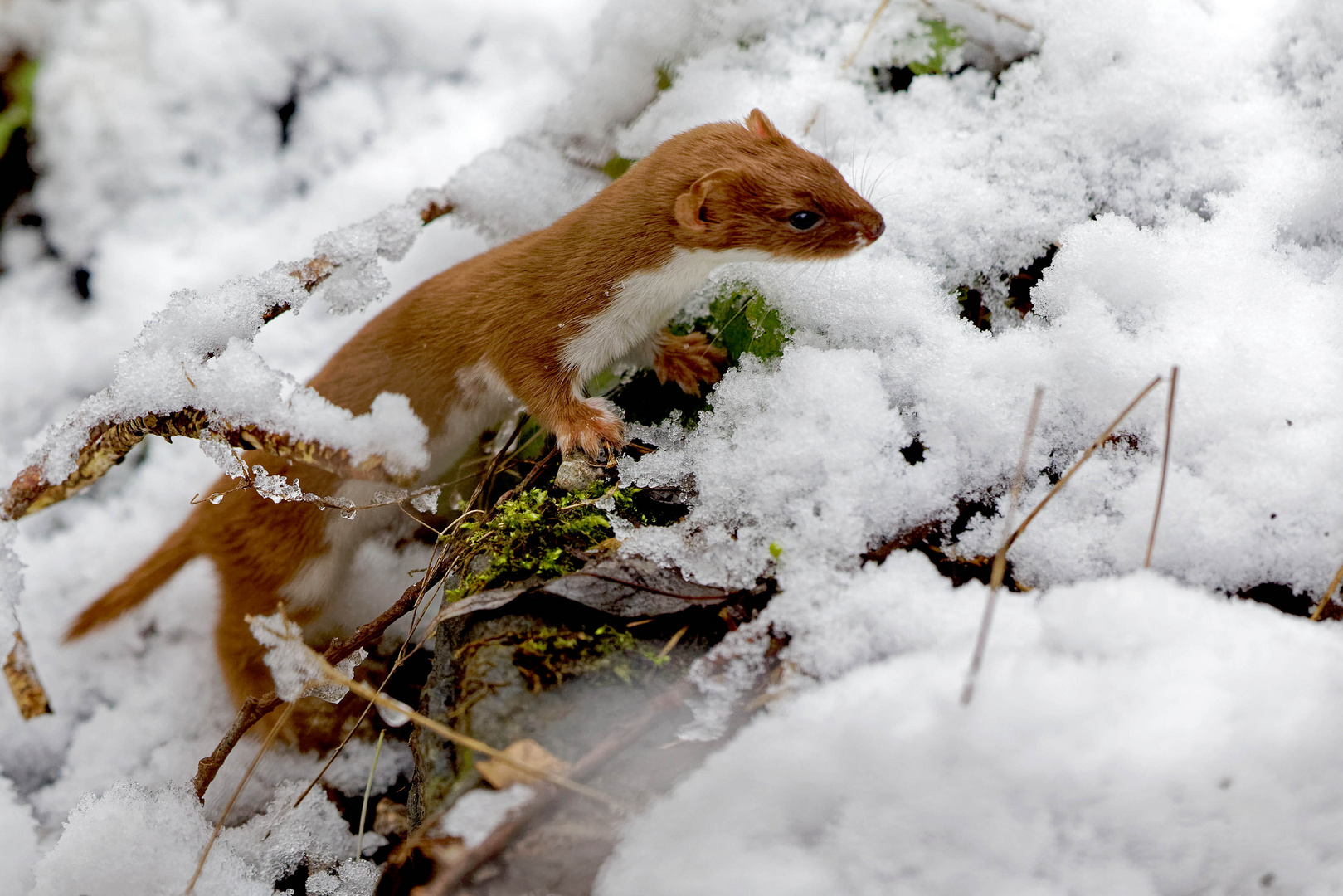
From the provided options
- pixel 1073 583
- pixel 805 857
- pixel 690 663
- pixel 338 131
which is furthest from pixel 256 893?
pixel 338 131

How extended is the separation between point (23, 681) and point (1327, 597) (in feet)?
6.99

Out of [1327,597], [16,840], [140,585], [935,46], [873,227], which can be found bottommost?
[16,840]

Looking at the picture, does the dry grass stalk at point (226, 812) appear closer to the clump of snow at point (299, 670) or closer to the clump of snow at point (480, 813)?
the clump of snow at point (299, 670)

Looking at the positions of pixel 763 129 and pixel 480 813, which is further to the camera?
pixel 763 129

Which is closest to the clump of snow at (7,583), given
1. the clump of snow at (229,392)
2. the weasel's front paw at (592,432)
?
the clump of snow at (229,392)

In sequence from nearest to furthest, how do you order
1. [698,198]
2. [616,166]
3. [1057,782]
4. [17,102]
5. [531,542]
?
[1057,782], [531,542], [698,198], [616,166], [17,102]

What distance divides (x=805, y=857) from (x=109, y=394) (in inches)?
61.0

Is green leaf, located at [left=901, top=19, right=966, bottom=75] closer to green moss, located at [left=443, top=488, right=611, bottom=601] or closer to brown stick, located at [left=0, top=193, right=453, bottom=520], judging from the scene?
green moss, located at [left=443, top=488, right=611, bottom=601]

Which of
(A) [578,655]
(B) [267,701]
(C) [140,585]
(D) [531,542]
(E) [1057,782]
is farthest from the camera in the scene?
(C) [140,585]

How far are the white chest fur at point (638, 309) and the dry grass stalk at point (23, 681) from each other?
117 cm

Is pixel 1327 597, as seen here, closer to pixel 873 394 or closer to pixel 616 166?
pixel 873 394

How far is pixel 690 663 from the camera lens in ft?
3.71

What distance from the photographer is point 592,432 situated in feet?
5.11

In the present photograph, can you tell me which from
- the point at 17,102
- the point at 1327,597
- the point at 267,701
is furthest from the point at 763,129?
the point at 17,102
